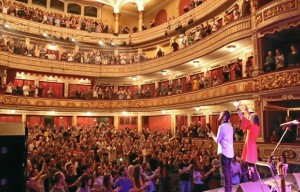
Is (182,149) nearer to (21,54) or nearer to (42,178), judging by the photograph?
(42,178)

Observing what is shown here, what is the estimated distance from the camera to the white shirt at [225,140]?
4.90 m

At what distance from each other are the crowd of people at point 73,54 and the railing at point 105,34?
107cm

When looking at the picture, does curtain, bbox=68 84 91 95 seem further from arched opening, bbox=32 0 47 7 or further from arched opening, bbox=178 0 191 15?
arched opening, bbox=178 0 191 15

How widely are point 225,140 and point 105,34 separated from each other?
72.5 feet

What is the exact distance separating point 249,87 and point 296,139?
116 inches

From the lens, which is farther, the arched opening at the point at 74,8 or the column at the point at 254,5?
the arched opening at the point at 74,8

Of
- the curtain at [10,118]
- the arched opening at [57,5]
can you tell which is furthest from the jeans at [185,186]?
the arched opening at [57,5]

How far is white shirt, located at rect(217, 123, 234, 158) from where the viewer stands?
490cm

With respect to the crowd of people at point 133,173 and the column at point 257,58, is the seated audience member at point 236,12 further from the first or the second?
the crowd of people at point 133,173

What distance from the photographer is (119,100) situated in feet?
74.9

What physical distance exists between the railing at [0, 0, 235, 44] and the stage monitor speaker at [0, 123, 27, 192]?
→ 51.2 ft

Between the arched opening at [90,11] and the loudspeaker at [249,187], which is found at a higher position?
the arched opening at [90,11]

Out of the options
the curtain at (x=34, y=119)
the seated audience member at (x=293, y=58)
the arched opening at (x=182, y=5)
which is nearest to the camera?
the seated audience member at (x=293, y=58)

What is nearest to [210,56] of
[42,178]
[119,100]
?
[119,100]
